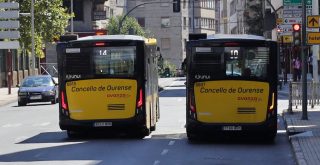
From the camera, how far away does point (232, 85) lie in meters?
18.9

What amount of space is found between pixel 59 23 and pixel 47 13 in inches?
49.1

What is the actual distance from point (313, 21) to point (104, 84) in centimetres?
671

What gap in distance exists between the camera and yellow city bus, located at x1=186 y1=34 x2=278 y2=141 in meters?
18.9

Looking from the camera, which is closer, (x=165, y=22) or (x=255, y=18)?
(x=255, y=18)

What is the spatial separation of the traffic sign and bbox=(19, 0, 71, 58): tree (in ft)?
118

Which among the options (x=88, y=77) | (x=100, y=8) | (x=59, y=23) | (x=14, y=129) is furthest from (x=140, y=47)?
(x=100, y=8)

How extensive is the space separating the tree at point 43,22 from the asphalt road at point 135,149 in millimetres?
33961

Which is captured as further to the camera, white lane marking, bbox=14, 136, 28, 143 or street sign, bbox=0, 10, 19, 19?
street sign, bbox=0, 10, 19, 19

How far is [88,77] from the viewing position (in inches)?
791

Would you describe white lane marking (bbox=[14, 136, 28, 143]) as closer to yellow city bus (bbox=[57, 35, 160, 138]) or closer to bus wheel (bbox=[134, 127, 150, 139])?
yellow city bus (bbox=[57, 35, 160, 138])

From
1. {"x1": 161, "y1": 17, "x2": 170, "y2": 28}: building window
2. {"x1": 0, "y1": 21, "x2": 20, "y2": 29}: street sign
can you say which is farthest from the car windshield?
{"x1": 161, "y1": 17, "x2": 170, "y2": 28}: building window

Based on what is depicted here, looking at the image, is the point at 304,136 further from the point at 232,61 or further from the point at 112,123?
the point at 112,123

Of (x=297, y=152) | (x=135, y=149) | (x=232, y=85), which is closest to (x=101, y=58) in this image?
(x=135, y=149)

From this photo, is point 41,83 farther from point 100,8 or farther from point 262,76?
point 100,8
